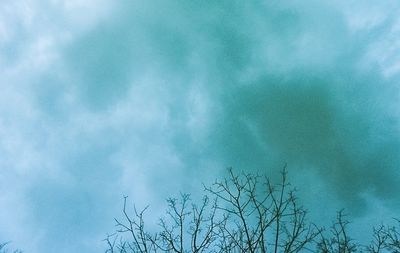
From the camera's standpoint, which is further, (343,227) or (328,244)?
(328,244)

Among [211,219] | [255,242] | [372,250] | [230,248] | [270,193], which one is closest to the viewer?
[255,242]

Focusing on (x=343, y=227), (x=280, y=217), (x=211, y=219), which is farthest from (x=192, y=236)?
(x=343, y=227)

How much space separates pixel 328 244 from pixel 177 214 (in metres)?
6.54

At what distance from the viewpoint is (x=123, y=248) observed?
10.7 m

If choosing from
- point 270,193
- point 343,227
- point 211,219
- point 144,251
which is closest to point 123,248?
point 144,251

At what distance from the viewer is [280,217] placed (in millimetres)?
8852

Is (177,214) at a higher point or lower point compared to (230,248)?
higher

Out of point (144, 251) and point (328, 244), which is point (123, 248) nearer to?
point (144, 251)

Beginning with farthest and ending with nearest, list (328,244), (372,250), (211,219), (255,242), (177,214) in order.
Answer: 1. (372,250)
2. (328,244)
3. (177,214)
4. (211,219)
5. (255,242)

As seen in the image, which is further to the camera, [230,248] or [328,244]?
[328,244]

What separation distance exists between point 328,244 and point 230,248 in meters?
A: 5.36

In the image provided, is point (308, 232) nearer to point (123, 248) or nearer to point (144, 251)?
point (144, 251)

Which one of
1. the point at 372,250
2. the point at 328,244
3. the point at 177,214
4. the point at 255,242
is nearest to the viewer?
the point at 255,242

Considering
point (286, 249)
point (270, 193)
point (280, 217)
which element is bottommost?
point (286, 249)
